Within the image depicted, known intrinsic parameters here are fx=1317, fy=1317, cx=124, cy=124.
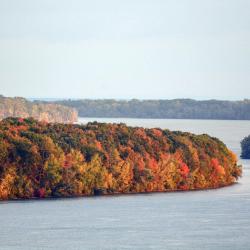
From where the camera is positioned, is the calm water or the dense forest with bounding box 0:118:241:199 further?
the dense forest with bounding box 0:118:241:199

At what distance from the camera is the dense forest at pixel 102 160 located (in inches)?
4114

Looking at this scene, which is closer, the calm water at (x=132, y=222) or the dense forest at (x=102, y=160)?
the calm water at (x=132, y=222)

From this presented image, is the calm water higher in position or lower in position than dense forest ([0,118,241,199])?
lower

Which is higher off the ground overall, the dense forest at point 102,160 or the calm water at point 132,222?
the dense forest at point 102,160

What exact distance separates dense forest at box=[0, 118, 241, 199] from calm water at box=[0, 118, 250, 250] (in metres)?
2.28

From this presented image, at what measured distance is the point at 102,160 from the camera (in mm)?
110125

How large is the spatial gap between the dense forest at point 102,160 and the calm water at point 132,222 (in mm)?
2279

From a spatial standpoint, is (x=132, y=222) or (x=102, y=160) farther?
(x=102, y=160)

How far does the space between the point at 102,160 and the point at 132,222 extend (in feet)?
59.0

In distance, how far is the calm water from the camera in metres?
82.6

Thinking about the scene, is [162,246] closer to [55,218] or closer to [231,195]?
[55,218]

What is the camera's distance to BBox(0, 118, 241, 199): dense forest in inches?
4114

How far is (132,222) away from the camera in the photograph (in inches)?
3652

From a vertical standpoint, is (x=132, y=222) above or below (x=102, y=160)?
below
